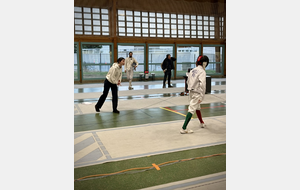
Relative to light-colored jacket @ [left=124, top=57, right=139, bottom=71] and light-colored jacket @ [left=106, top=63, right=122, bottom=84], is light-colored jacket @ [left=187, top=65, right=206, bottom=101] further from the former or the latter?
Answer: light-colored jacket @ [left=124, top=57, right=139, bottom=71]

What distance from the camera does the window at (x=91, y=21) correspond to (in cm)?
1809

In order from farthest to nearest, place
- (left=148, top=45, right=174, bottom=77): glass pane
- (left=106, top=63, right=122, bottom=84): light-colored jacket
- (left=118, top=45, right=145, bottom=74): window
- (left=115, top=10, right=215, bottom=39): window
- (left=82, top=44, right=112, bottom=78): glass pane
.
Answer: (left=148, top=45, right=174, bottom=77): glass pane → (left=115, top=10, right=215, bottom=39): window → (left=118, top=45, right=145, bottom=74): window → (left=82, top=44, right=112, bottom=78): glass pane → (left=106, top=63, right=122, bottom=84): light-colored jacket

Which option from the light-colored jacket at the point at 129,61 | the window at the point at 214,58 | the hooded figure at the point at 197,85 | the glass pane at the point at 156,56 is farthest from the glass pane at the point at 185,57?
the hooded figure at the point at 197,85

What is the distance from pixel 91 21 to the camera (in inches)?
723

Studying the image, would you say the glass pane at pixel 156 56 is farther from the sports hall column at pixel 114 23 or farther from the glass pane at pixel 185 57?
the sports hall column at pixel 114 23

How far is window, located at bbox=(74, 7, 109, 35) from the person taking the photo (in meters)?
18.1

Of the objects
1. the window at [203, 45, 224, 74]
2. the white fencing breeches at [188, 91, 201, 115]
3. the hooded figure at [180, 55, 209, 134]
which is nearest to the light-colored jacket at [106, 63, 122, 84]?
the hooded figure at [180, 55, 209, 134]

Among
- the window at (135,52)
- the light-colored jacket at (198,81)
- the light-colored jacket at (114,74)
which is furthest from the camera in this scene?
the window at (135,52)

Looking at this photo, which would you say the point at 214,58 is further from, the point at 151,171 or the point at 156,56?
the point at 151,171

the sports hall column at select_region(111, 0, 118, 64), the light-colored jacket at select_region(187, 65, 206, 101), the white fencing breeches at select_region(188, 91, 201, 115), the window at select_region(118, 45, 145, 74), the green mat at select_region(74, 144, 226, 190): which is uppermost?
the sports hall column at select_region(111, 0, 118, 64)

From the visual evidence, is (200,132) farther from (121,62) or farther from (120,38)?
(120,38)

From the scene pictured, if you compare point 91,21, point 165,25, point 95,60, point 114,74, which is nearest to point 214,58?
point 165,25

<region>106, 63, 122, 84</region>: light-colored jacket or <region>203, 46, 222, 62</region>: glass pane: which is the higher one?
<region>203, 46, 222, 62</region>: glass pane
